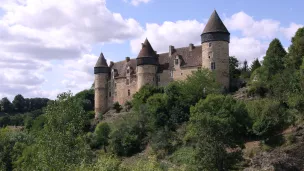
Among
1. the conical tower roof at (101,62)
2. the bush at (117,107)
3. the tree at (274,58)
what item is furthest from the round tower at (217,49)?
the conical tower roof at (101,62)

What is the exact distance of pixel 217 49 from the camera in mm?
62812

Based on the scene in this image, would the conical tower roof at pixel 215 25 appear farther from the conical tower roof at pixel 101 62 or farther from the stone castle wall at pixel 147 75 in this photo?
the conical tower roof at pixel 101 62

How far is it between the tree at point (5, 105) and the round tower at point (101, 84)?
63.5 metres

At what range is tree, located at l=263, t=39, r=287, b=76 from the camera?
2309 inches

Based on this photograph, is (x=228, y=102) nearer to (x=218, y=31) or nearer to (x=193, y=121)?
(x=193, y=121)

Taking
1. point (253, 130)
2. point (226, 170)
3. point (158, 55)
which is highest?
point (158, 55)

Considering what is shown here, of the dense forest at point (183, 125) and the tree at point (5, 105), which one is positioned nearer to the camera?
the dense forest at point (183, 125)

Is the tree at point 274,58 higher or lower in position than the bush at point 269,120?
higher

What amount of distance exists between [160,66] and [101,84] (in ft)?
43.8

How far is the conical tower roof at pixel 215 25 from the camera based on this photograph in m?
63.2

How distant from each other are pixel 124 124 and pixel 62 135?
24.0 m

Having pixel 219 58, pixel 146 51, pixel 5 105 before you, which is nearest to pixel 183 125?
pixel 219 58

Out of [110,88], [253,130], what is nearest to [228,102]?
[253,130]

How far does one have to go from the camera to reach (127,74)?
75938 mm
